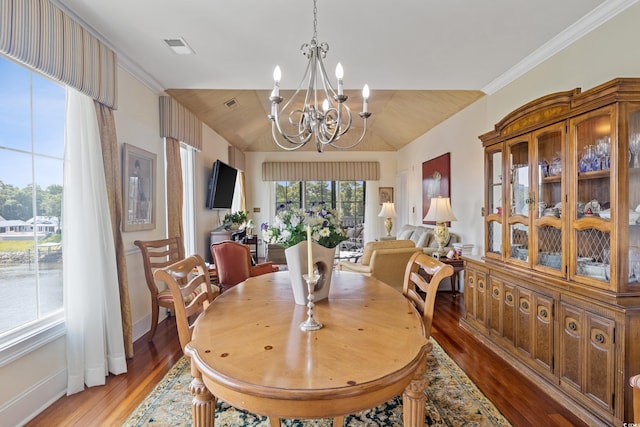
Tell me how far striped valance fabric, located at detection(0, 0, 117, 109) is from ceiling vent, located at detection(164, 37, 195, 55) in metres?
0.46

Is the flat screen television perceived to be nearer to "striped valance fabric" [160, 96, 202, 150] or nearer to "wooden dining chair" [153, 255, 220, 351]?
"striped valance fabric" [160, 96, 202, 150]

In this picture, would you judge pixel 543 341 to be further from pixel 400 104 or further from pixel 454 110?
pixel 400 104

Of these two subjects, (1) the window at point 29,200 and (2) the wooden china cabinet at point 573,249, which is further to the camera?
(1) the window at point 29,200

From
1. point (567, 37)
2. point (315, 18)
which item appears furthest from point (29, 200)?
point (567, 37)

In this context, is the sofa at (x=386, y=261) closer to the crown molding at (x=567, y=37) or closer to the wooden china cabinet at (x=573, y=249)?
the wooden china cabinet at (x=573, y=249)

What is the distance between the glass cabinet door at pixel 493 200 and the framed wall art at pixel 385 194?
515cm

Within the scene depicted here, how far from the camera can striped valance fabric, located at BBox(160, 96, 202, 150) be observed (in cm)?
368

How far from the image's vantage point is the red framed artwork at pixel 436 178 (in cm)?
532

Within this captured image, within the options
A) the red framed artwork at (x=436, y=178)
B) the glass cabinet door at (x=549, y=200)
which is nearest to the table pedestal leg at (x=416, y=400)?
the glass cabinet door at (x=549, y=200)

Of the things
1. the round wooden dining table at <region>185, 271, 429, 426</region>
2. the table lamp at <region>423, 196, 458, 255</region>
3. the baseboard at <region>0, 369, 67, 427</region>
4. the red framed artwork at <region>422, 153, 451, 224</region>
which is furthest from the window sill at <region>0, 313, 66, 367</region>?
the red framed artwork at <region>422, 153, 451, 224</region>

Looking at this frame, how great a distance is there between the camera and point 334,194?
27.7 feet

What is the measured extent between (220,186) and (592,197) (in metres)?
4.87

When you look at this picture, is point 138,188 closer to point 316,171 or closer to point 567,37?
point 567,37

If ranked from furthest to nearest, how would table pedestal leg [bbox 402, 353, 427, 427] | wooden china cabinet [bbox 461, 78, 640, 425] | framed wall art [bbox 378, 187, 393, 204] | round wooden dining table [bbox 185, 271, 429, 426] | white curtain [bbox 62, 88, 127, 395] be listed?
framed wall art [bbox 378, 187, 393, 204]
white curtain [bbox 62, 88, 127, 395]
wooden china cabinet [bbox 461, 78, 640, 425]
table pedestal leg [bbox 402, 353, 427, 427]
round wooden dining table [bbox 185, 271, 429, 426]
